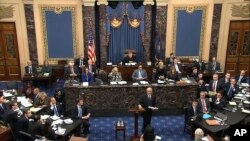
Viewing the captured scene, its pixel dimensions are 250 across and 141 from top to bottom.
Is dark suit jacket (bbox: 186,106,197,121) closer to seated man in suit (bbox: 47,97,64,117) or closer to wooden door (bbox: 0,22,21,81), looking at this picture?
seated man in suit (bbox: 47,97,64,117)

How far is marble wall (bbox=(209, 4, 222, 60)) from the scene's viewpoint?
1576 cm

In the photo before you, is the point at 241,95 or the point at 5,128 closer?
the point at 5,128

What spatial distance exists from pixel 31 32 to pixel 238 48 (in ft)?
33.4

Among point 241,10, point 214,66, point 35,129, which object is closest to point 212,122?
point 35,129

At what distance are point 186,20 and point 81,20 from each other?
5.06 meters

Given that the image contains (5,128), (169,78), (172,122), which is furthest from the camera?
(169,78)

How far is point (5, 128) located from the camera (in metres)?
8.96

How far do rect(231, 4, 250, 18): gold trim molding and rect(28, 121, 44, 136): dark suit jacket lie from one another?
11.0 metres

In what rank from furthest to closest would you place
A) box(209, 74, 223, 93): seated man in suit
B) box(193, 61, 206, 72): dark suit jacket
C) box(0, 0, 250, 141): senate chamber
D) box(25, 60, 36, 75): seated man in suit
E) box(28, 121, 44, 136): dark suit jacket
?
box(193, 61, 206, 72): dark suit jacket < box(25, 60, 36, 75): seated man in suit < box(0, 0, 250, 141): senate chamber < box(209, 74, 223, 93): seated man in suit < box(28, 121, 44, 136): dark suit jacket

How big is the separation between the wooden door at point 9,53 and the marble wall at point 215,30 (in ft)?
31.1

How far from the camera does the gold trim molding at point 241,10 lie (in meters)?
15.7

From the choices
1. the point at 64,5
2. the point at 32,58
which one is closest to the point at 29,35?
the point at 32,58

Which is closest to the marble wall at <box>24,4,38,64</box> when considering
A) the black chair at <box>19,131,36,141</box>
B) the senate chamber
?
the senate chamber

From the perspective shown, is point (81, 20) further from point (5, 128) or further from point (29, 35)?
point (5, 128)
